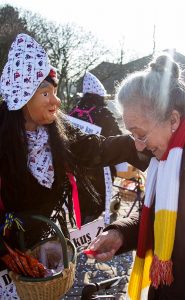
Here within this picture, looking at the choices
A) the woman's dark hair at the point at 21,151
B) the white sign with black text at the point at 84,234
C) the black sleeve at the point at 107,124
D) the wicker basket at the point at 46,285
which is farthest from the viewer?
the black sleeve at the point at 107,124

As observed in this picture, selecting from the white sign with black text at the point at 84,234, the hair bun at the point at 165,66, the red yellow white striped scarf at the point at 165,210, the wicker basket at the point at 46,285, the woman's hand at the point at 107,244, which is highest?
the hair bun at the point at 165,66

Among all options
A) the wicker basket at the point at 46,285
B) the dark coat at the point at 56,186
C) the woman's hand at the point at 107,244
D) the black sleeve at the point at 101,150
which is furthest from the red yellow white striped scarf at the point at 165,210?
the black sleeve at the point at 101,150

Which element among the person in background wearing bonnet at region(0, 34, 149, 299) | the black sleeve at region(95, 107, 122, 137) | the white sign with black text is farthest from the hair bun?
the black sleeve at region(95, 107, 122, 137)

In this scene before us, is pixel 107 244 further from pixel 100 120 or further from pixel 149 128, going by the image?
pixel 100 120

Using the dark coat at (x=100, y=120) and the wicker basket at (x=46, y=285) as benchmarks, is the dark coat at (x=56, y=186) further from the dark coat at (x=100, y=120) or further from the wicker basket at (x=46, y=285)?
the dark coat at (x=100, y=120)

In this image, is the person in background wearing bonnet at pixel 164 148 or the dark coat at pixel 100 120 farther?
the dark coat at pixel 100 120

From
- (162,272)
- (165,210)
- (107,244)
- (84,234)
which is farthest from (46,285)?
(84,234)

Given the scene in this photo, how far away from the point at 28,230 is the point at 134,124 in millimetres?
1139

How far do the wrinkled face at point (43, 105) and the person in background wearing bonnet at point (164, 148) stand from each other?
801 millimetres

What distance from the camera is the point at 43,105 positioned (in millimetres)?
2551

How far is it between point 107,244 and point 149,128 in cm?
64

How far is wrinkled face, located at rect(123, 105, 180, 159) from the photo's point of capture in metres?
1.76

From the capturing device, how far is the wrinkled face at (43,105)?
8.38ft

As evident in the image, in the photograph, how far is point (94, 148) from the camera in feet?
9.09
